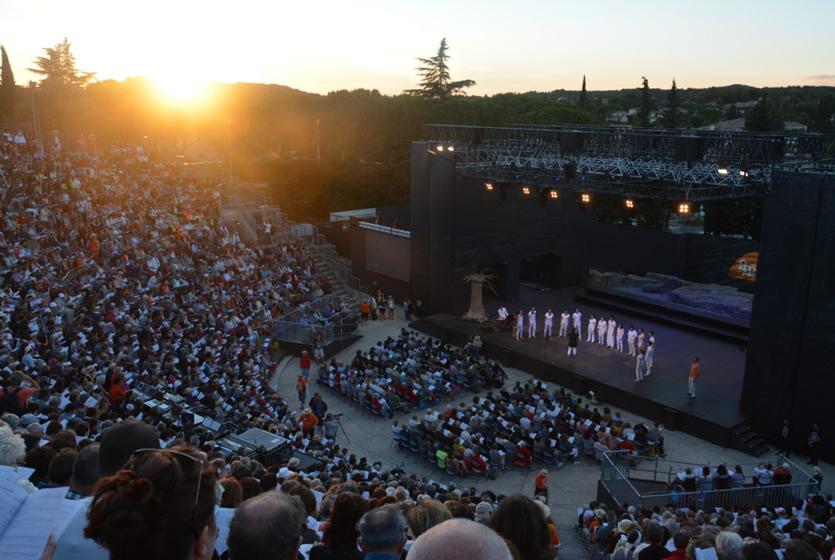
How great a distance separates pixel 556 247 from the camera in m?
29.2

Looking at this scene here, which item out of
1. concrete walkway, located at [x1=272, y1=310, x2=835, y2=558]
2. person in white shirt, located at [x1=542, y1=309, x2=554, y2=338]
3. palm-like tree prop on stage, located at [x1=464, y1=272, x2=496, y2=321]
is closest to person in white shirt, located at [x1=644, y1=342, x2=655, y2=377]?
concrete walkway, located at [x1=272, y1=310, x2=835, y2=558]

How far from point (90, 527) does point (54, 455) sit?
11.4 ft

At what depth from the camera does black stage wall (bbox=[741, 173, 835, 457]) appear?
15.4 metres

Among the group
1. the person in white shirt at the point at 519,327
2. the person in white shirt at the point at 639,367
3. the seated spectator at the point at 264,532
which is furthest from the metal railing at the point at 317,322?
the seated spectator at the point at 264,532

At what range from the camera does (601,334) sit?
22.0 metres

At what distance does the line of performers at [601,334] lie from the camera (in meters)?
19.4

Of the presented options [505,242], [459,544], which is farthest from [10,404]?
[505,242]

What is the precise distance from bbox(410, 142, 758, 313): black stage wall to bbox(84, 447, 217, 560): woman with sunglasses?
23.3 m

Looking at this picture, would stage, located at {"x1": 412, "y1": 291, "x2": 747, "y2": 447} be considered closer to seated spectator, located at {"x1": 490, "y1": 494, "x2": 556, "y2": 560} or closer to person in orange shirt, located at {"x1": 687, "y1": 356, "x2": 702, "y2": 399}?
person in orange shirt, located at {"x1": 687, "y1": 356, "x2": 702, "y2": 399}

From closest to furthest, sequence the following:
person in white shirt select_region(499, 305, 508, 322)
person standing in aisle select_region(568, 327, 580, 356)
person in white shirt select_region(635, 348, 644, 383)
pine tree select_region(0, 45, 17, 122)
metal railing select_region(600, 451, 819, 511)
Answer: metal railing select_region(600, 451, 819, 511) → person in white shirt select_region(635, 348, 644, 383) → person standing in aisle select_region(568, 327, 580, 356) → person in white shirt select_region(499, 305, 508, 322) → pine tree select_region(0, 45, 17, 122)

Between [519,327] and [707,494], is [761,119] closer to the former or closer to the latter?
[519,327]

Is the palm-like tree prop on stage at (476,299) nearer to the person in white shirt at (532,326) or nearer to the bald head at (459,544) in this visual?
the person in white shirt at (532,326)

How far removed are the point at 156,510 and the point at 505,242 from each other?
82.9 feet

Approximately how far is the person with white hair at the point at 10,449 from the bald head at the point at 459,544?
392 cm
